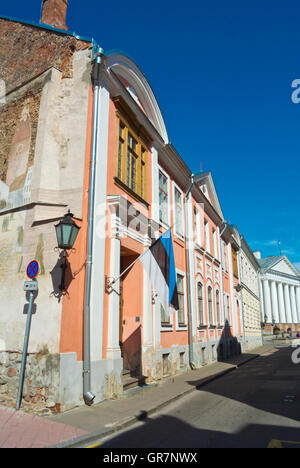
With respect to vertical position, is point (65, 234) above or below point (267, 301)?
below

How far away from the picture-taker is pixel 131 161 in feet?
36.2

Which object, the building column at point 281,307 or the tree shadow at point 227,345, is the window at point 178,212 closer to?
the tree shadow at point 227,345

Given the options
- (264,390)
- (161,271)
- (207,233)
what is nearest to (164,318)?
(161,271)

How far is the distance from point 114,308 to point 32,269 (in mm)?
2336

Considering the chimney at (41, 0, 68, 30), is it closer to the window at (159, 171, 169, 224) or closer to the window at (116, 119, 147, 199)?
the window at (116, 119, 147, 199)

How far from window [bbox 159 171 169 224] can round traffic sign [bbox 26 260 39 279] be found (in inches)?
256

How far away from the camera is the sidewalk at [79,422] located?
511cm

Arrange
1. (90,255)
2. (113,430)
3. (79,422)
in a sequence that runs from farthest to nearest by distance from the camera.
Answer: (90,255)
(79,422)
(113,430)

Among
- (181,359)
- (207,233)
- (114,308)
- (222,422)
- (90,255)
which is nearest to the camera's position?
(222,422)

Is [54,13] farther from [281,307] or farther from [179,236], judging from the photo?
[281,307]

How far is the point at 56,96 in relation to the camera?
926 centimetres

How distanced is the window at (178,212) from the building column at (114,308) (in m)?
5.99

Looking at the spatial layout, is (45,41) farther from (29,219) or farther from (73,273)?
(73,273)

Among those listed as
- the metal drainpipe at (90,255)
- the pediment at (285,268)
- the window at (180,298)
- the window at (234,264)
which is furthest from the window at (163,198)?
the pediment at (285,268)
